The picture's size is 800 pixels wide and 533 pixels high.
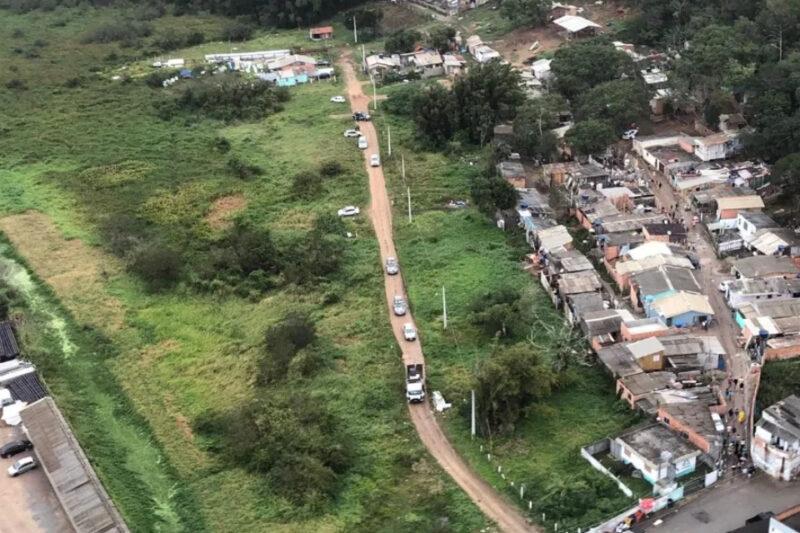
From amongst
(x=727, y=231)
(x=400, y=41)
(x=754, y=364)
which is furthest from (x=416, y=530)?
(x=400, y=41)

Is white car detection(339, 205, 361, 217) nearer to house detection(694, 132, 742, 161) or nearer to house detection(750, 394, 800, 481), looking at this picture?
house detection(694, 132, 742, 161)

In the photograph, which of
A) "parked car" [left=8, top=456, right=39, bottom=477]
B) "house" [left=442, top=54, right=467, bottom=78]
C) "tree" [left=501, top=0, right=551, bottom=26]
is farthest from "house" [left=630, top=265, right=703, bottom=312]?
"tree" [left=501, top=0, right=551, bottom=26]

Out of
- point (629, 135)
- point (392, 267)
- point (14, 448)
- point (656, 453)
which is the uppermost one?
point (629, 135)

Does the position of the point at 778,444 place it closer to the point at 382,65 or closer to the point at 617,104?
the point at 617,104

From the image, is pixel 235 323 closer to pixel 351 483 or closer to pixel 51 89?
pixel 351 483

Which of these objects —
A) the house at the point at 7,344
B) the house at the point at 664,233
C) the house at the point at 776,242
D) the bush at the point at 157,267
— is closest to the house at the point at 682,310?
the house at the point at 776,242

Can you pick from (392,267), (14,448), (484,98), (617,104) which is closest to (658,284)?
(392,267)
